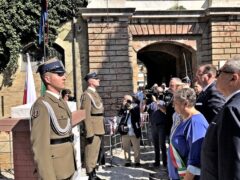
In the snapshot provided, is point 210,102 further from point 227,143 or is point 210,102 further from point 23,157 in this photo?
point 227,143

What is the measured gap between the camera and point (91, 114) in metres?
7.15

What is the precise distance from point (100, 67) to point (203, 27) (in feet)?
14.9

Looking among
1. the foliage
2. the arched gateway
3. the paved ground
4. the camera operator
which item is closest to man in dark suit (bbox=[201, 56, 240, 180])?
the camera operator

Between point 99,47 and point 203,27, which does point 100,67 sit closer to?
point 99,47

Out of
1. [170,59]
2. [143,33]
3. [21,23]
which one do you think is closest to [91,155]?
[21,23]

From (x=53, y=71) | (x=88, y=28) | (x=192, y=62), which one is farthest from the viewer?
(x=192, y=62)

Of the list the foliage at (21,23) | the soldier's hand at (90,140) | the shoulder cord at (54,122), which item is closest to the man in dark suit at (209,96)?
the shoulder cord at (54,122)

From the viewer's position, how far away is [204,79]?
4.61 m

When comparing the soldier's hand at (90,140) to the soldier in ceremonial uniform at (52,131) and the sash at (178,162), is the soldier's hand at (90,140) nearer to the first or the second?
the soldier in ceremonial uniform at (52,131)

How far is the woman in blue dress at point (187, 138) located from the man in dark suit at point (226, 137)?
869mm

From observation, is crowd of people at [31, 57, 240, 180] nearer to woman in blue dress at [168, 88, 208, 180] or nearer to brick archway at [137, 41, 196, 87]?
woman in blue dress at [168, 88, 208, 180]

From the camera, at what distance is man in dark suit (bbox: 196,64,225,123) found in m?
4.28

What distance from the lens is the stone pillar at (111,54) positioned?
51.1 ft

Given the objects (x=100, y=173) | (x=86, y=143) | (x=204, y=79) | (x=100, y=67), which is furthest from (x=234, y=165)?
(x=100, y=67)
